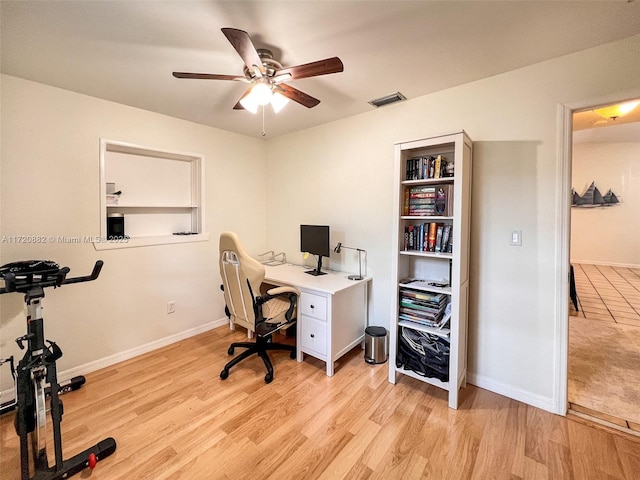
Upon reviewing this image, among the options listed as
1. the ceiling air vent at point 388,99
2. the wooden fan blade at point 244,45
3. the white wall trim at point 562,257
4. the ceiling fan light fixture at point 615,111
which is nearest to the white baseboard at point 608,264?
the ceiling fan light fixture at point 615,111

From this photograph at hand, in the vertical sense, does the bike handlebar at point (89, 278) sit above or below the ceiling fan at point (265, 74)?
below

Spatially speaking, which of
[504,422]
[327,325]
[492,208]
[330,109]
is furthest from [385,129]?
[504,422]

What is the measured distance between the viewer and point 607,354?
8.75ft

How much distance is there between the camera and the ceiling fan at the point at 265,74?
56.3 inches

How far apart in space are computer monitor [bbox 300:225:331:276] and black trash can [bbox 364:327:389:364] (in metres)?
0.81

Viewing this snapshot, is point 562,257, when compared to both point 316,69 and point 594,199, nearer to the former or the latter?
point 316,69

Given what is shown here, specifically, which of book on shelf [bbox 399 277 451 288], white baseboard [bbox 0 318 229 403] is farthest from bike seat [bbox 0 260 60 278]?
book on shelf [bbox 399 277 451 288]

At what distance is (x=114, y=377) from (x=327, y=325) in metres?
1.86

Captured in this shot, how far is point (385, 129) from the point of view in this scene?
2.68 m

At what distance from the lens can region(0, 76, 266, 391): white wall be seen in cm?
208

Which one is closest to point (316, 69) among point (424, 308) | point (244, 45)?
point (244, 45)

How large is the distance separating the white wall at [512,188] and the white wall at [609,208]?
5.24m

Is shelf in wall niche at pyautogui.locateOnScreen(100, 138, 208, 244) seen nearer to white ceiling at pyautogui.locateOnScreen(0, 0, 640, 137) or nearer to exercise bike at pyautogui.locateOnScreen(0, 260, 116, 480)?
white ceiling at pyautogui.locateOnScreen(0, 0, 640, 137)

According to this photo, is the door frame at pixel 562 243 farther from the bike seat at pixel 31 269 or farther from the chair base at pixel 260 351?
the bike seat at pixel 31 269
